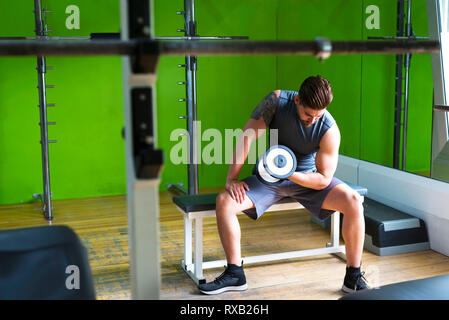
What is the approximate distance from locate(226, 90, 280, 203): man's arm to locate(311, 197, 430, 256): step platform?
906 mm

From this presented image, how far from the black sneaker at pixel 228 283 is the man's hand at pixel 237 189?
326 millimetres

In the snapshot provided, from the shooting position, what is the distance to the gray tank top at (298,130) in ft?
8.86

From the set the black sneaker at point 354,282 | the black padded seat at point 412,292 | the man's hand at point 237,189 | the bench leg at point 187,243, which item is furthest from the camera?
the bench leg at point 187,243

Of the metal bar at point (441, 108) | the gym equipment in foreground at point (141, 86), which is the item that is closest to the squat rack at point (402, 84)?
the metal bar at point (441, 108)

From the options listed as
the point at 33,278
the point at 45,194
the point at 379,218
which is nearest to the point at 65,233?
the point at 33,278

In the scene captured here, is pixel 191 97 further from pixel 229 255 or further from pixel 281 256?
pixel 229 255

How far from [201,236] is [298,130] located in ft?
2.34

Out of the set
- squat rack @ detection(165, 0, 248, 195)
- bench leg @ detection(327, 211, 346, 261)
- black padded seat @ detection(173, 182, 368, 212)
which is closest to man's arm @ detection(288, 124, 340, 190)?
black padded seat @ detection(173, 182, 368, 212)

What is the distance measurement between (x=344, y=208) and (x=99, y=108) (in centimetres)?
257

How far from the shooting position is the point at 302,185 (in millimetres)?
2684

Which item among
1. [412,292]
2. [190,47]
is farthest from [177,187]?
[190,47]

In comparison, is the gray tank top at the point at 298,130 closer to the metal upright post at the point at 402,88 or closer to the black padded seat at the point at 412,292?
the metal upright post at the point at 402,88

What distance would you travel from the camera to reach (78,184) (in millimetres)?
4574

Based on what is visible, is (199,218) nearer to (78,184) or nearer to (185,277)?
(185,277)
